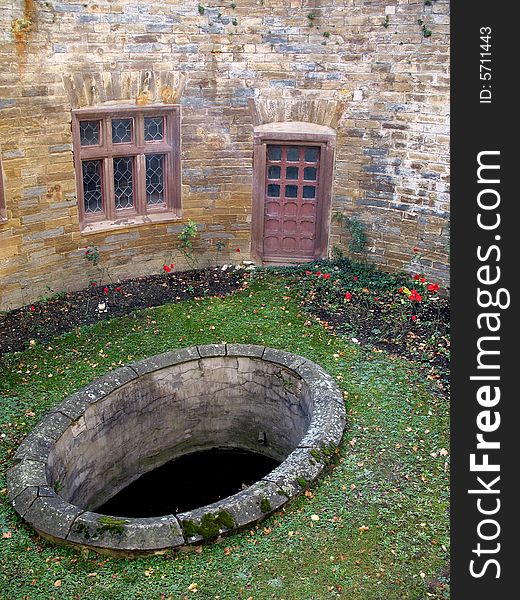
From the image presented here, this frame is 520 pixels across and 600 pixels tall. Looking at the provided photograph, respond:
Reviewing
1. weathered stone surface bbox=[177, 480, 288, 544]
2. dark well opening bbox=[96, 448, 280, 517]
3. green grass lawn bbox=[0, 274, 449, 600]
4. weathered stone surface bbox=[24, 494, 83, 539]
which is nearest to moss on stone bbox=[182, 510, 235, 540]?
weathered stone surface bbox=[177, 480, 288, 544]

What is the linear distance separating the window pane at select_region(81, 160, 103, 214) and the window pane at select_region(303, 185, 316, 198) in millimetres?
2870

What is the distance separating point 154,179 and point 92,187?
895 millimetres

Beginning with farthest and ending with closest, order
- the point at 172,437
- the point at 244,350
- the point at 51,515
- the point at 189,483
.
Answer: the point at 172,437, the point at 189,483, the point at 244,350, the point at 51,515

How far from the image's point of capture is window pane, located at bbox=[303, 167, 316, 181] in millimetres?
9406

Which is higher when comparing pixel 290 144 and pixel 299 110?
pixel 299 110

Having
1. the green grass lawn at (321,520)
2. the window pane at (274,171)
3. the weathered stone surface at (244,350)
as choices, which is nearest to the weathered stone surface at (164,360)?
the weathered stone surface at (244,350)

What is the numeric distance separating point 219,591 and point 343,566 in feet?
2.82

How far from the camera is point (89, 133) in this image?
27.5 feet

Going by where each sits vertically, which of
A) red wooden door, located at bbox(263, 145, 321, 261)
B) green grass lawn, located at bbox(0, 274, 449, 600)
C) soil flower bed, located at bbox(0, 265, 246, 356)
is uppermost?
red wooden door, located at bbox(263, 145, 321, 261)

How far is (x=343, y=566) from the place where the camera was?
448 cm

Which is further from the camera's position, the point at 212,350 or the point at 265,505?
the point at 212,350

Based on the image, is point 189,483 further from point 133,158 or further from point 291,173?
point 291,173

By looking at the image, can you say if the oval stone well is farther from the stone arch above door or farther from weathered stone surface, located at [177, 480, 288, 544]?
the stone arch above door

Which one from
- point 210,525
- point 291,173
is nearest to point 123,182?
point 291,173
